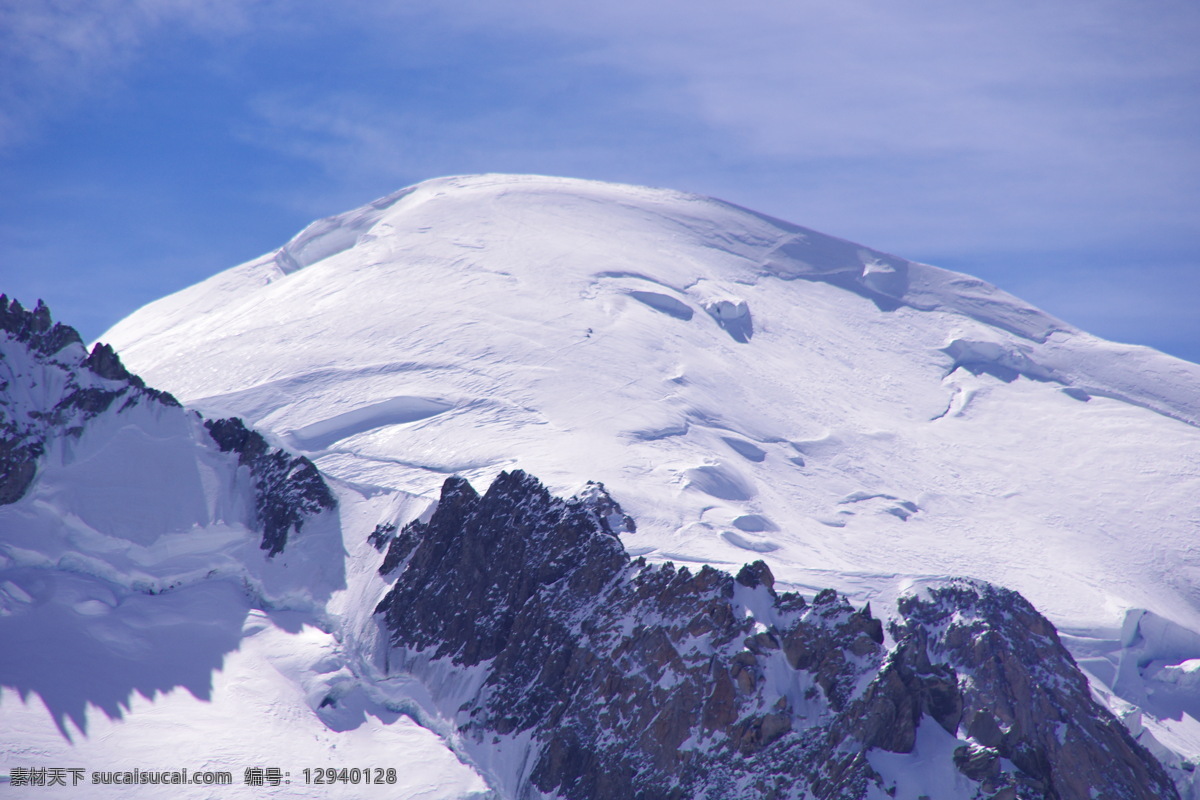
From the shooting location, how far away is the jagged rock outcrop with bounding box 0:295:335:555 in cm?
8619

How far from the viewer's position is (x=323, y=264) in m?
145

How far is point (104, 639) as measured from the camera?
76188 millimetres

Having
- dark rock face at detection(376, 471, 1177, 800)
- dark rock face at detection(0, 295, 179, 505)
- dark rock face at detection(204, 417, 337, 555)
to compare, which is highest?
dark rock face at detection(0, 295, 179, 505)

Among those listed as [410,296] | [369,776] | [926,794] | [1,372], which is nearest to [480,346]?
[410,296]

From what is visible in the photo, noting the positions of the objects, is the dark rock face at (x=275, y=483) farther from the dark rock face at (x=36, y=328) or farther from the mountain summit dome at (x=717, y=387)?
the dark rock face at (x=36, y=328)

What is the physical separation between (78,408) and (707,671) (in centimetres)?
4925

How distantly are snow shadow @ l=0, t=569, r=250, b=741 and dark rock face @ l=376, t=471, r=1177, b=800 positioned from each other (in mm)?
11410

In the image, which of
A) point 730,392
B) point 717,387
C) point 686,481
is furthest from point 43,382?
point 730,392

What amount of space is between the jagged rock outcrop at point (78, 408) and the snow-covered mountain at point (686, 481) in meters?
0.61

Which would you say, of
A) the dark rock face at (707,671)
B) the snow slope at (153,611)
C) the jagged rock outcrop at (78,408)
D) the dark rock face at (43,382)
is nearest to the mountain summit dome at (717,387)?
the jagged rock outcrop at (78,408)

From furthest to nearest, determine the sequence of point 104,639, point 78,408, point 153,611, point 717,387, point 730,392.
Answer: point 730,392
point 717,387
point 78,408
point 153,611
point 104,639

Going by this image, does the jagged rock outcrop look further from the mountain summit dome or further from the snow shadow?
the snow shadow

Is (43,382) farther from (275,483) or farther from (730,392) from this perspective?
(730,392)

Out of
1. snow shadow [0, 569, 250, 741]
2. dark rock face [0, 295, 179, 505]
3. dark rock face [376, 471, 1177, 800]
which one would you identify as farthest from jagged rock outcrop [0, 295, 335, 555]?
dark rock face [376, 471, 1177, 800]
